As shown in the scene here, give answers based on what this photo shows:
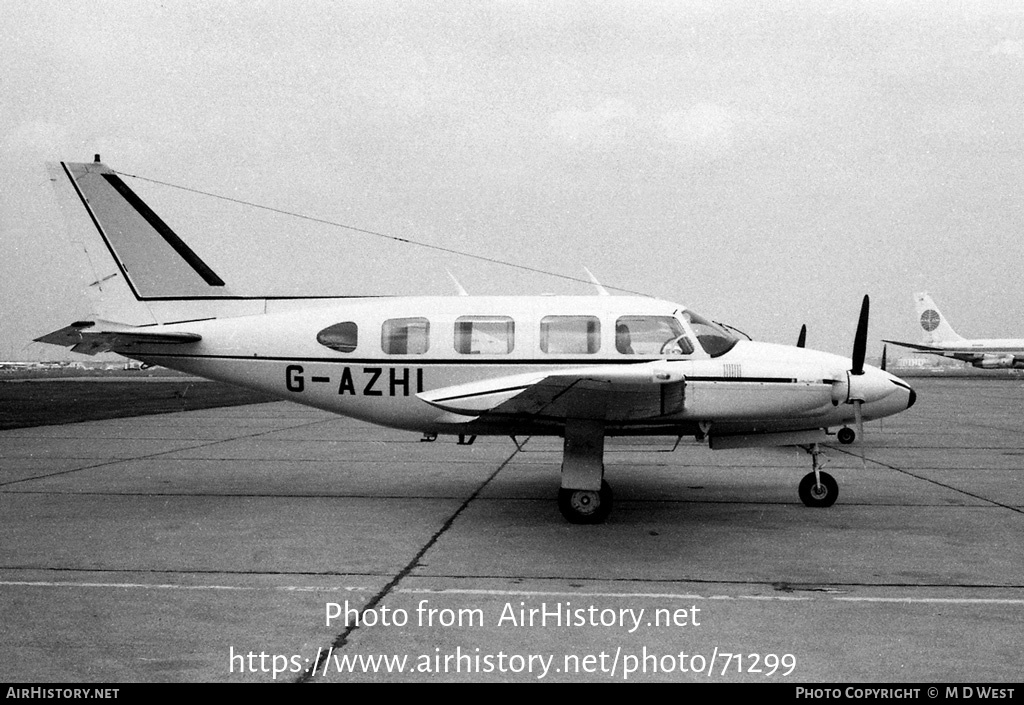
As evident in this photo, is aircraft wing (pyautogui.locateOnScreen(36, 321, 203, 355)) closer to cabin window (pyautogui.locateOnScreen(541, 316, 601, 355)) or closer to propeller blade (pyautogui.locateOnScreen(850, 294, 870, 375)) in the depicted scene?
cabin window (pyautogui.locateOnScreen(541, 316, 601, 355))

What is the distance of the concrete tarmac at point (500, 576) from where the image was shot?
514cm

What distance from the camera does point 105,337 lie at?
1097cm

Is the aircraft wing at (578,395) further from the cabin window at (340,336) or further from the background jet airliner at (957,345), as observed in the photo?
the background jet airliner at (957,345)

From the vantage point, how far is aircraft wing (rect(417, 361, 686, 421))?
8.06 meters

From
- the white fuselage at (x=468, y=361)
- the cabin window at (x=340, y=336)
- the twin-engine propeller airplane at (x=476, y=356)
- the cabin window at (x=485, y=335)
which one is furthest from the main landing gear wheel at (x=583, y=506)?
the cabin window at (x=340, y=336)

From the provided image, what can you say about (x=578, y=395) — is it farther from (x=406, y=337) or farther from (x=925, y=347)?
(x=925, y=347)

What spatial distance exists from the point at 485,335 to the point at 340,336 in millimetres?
1929

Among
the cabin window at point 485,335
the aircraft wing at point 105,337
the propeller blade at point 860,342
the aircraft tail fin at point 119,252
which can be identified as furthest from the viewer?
the aircraft tail fin at point 119,252

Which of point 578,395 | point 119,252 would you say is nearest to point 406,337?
point 578,395

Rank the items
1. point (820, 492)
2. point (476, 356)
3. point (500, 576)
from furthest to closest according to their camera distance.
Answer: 1. point (820, 492)
2. point (476, 356)
3. point (500, 576)

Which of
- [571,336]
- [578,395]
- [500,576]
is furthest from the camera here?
[571,336]

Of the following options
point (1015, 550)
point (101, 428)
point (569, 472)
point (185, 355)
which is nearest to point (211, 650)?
point (569, 472)

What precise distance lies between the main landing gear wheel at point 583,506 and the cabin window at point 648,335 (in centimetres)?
184

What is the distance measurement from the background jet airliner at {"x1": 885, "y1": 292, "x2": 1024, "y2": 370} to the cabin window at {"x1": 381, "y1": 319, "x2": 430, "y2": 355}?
6489 centimetres
